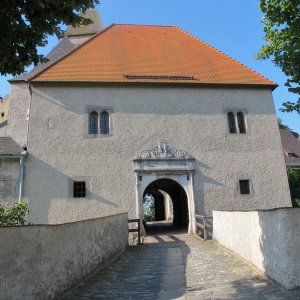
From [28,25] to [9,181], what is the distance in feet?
32.8

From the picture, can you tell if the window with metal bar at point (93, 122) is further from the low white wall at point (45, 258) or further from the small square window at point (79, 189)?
the low white wall at point (45, 258)

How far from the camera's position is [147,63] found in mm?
17422

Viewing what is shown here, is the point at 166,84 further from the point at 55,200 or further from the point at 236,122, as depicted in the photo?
the point at 55,200

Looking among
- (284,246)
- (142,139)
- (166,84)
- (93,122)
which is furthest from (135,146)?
(284,246)

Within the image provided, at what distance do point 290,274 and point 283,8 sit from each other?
5.20m

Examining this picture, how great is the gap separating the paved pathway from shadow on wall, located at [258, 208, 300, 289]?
19 cm

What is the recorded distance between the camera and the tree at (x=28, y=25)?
5.31 metres

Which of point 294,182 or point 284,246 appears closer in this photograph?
point 284,246

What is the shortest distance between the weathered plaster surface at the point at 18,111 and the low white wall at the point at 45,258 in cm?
1202

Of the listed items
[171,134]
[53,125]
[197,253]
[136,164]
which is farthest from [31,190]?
[197,253]

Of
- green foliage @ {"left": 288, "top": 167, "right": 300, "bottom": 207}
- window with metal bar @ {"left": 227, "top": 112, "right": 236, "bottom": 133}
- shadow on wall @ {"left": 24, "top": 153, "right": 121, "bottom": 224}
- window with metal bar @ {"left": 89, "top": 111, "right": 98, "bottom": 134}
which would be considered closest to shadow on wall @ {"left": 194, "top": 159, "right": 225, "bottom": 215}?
window with metal bar @ {"left": 227, "top": 112, "right": 236, "bottom": 133}

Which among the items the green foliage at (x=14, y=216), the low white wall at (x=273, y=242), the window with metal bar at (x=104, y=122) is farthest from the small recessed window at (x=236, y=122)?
the green foliage at (x=14, y=216)

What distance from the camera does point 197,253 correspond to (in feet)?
33.1

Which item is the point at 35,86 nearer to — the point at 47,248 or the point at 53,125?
the point at 53,125
